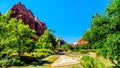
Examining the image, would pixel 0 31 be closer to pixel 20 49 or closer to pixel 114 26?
pixel 20 49

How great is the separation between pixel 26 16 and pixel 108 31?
346ft

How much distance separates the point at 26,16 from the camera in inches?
5236

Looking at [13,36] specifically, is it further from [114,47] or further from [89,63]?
[89,63]

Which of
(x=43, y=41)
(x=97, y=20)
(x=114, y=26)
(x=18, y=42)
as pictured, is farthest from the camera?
(x=43, y=41)

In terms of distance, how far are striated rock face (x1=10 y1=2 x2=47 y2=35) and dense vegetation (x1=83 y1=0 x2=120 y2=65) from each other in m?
101

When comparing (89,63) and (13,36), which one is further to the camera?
(13,36)

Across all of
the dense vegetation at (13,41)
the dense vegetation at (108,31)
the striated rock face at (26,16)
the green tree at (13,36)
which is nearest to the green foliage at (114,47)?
the dense vegetation at (108,31)

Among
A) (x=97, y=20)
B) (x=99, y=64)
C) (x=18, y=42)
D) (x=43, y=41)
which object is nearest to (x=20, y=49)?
(x=18, y=42)

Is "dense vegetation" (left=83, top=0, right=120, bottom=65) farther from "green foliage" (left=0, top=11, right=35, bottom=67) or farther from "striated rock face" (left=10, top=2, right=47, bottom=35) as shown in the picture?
"striated rock face" (left=10, top=2, right=47, bottom=35)

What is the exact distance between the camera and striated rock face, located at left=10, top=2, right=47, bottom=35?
5177 inches

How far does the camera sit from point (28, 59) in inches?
1789

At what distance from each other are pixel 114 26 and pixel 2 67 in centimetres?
1681

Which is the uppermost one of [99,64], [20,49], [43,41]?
[43,41]

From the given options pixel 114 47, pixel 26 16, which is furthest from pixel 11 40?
pixel 26 16
